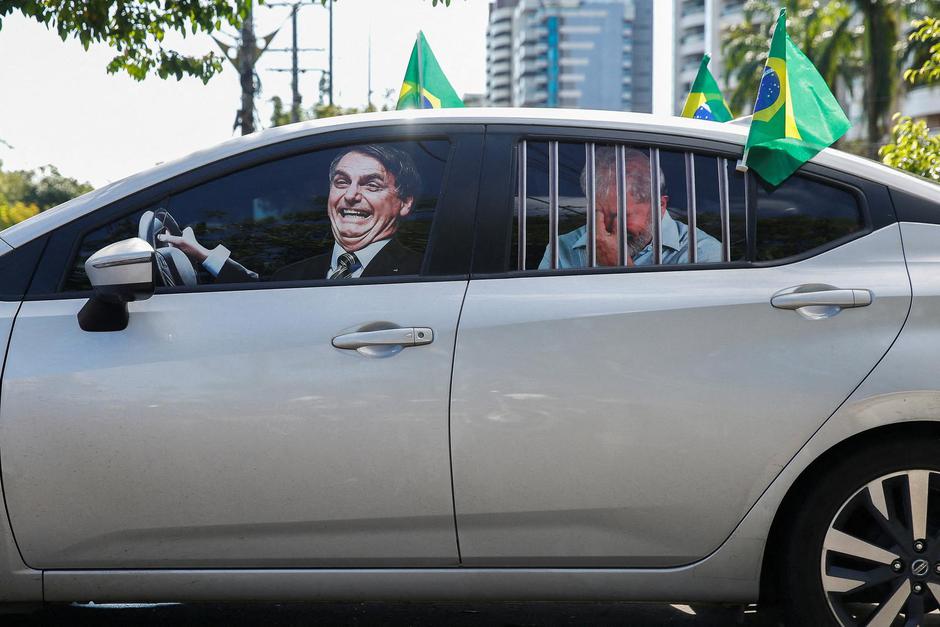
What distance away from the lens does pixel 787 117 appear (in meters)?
3.28

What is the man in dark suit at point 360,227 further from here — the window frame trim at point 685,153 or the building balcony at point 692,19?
the building balcony at point 692,19

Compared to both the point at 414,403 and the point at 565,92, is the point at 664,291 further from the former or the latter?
the point at 565,92

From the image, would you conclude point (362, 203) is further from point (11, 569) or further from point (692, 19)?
point (692, 19)

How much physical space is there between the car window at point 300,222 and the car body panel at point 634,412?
1.16 feet

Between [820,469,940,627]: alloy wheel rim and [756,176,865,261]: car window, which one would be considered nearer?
[820,469,940,627]: alloy wheel rim

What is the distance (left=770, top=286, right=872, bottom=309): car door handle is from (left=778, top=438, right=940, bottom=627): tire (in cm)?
39

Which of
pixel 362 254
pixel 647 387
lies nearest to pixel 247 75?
pixel 362 254

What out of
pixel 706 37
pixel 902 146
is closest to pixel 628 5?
pixel 706 37

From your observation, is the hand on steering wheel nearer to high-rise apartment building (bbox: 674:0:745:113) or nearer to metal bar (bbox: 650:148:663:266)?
metal bar (bbox: 650:148:663:266)

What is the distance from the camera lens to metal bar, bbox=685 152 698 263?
3182 mm

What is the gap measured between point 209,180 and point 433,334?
0.80 metres

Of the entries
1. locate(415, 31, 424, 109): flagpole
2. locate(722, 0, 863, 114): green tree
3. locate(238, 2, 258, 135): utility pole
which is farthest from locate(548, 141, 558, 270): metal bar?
locate(722, 0, 863, 114): green tree

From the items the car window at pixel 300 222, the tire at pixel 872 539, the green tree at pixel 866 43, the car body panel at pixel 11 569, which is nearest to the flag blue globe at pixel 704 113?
the car window at pixel 300 222

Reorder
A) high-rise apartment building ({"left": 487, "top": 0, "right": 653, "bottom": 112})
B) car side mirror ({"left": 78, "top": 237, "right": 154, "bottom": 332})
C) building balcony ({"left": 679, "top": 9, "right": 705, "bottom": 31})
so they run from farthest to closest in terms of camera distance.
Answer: high-rise apartment building ({"left": 487, "top": 0, "right": 653, "bottom": 112}) → building balcony ({"left": 679, "top": 9, "right": 705, "bottom": 31}) → car side mirror ({"left": 78, "top": 237, "right": 154, "bottom": 332})
